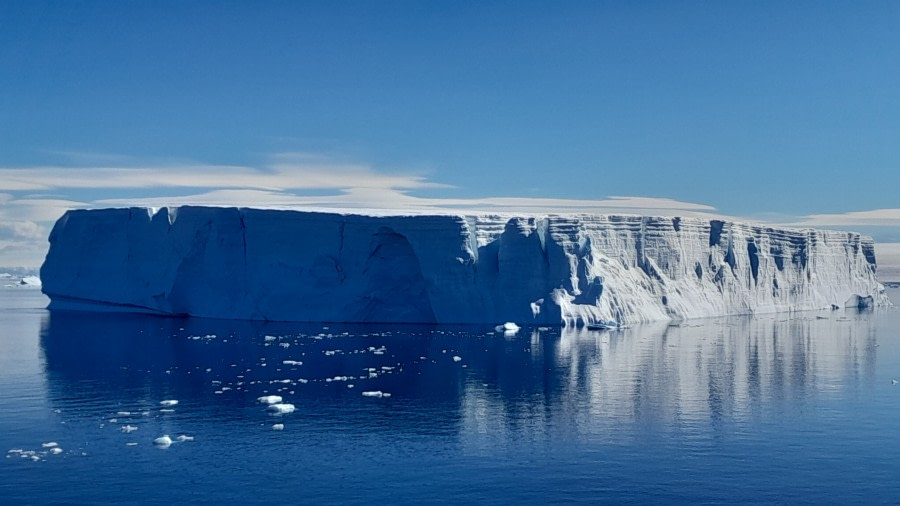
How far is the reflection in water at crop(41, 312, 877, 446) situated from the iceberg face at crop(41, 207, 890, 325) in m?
1.56

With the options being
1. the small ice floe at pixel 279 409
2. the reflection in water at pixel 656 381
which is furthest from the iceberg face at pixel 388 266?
the small ice floe at pixel 279 409

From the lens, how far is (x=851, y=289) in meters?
56.8

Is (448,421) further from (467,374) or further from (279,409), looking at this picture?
(467,374)

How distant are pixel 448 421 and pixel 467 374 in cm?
588

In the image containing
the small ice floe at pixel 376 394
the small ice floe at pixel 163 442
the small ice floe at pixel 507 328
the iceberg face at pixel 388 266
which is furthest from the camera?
the iceberg face at pixel 388 266

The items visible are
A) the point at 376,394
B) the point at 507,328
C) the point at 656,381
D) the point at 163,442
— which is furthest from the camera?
the point at 507,328

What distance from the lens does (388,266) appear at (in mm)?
37469

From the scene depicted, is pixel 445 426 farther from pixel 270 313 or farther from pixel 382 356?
pixel 270 313

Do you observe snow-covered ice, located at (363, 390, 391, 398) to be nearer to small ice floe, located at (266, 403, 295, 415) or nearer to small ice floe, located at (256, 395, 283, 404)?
small ice floe, located at (256, 395, 283, 404)

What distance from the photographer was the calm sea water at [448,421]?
13.9m

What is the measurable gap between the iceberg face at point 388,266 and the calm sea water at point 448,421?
5.03m

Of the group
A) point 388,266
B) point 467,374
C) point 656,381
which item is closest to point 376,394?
point 467,374

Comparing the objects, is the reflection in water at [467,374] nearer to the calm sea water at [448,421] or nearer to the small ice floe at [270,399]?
the calm sea water at [448,421]

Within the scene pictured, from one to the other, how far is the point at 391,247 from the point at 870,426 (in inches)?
884
